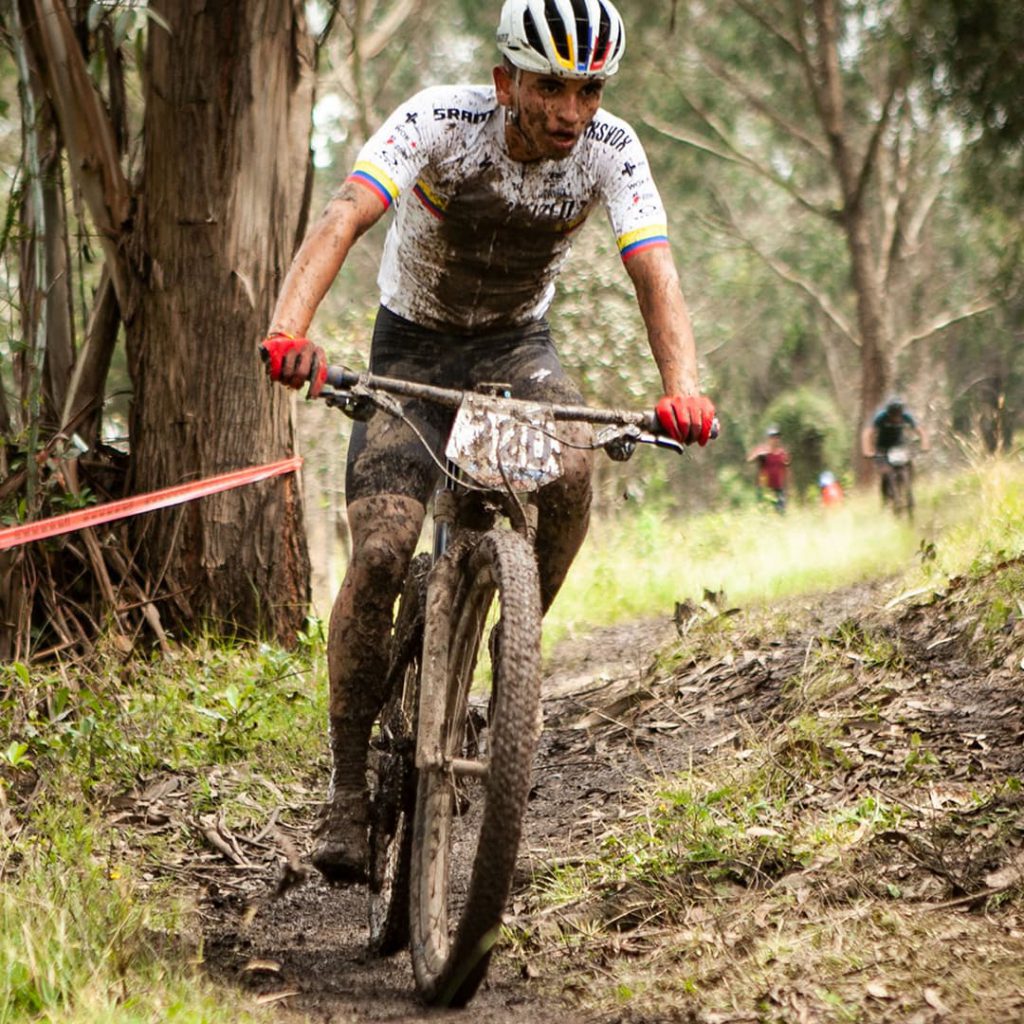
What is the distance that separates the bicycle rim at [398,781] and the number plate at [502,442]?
0.53 m

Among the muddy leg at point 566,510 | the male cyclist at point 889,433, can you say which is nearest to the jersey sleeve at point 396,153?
the muddy leg at point 566,510

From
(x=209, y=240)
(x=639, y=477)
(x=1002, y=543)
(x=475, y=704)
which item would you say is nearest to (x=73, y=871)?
(x=475, y=704)

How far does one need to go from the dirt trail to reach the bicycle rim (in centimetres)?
13

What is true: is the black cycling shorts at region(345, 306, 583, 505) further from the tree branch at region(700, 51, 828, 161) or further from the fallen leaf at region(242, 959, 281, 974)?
the tree branch at region(700, 51, 828, 161)

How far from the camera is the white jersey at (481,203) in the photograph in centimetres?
381

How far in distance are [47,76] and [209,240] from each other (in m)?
1.09

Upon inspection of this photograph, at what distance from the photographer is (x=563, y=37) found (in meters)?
3.53

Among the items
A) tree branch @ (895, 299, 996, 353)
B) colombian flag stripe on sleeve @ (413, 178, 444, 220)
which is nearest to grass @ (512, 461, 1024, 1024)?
colombian flag stripe on sleeve @ (413, 178, 444, 220)

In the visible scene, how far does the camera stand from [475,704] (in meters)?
3.83

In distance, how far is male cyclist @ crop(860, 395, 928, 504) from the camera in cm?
1471

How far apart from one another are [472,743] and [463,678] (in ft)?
0.82

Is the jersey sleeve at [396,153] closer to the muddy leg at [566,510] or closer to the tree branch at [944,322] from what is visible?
the muddy leg at [566,510]

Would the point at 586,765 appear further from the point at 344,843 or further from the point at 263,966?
the point at 263,966

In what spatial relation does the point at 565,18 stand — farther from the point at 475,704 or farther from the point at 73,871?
the point at 73,871
